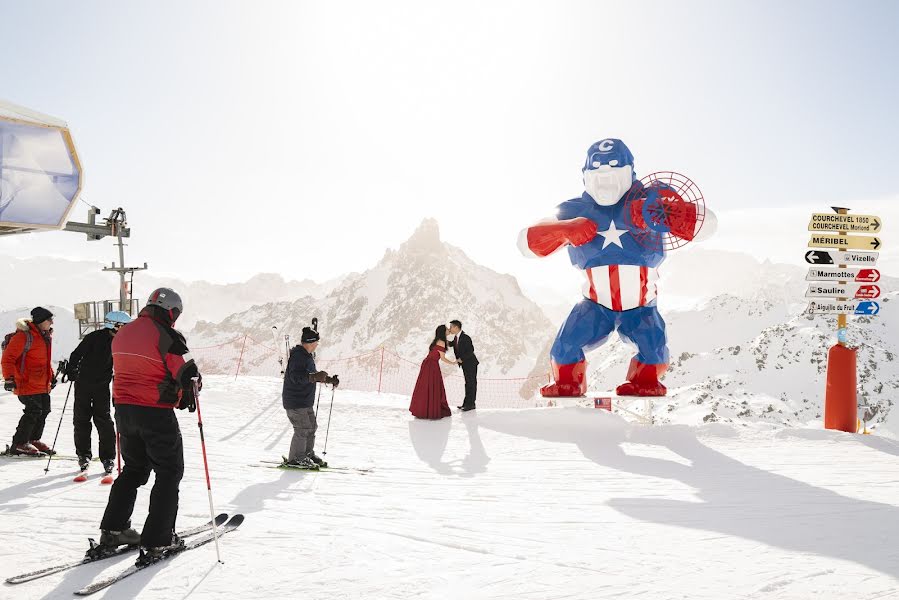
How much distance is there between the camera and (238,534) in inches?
153

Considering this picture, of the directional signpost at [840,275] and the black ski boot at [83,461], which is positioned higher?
the directional signpost at [840,275]

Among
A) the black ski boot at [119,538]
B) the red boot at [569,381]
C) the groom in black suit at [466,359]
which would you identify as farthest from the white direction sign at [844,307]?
the black ski boot at [119,538]

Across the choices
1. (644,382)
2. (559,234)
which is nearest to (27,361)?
(559,234)

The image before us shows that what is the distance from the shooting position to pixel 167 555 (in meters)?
3.47

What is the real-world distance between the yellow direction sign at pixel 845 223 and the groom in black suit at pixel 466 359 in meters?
5.54

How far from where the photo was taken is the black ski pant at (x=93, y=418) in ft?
19.1

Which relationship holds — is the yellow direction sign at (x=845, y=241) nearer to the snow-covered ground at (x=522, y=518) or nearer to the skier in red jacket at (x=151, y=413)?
the snow-covered ground at (x=522, y=518)

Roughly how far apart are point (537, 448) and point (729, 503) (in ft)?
9.50

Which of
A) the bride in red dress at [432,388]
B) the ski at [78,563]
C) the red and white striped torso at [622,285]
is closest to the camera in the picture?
the ski at [78,563]

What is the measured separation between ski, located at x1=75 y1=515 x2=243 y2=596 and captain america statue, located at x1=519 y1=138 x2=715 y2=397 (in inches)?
211

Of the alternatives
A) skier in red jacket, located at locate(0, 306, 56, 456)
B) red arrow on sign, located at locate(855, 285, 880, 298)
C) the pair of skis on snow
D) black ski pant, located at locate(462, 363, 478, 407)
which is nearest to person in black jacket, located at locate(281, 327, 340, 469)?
the pair of skis on snow

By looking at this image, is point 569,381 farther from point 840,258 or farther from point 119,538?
point 119,538

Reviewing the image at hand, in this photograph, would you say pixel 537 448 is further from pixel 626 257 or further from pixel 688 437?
pixel 626 257

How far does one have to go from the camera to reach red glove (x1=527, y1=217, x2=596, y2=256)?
793 cm
